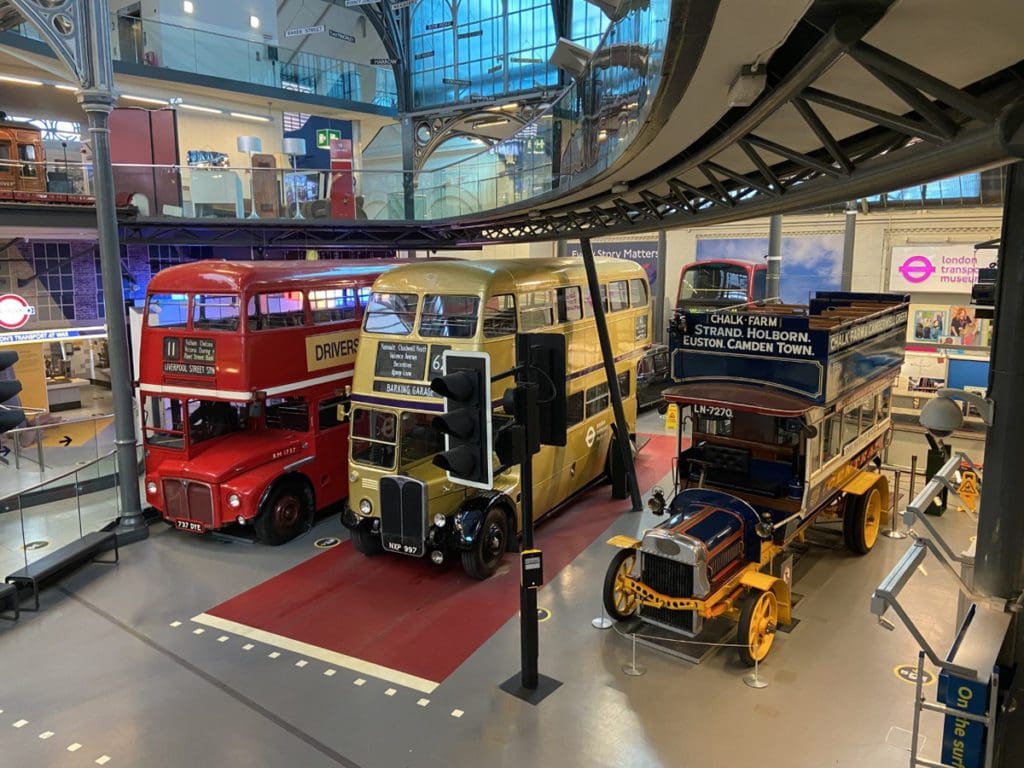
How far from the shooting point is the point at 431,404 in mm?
8906

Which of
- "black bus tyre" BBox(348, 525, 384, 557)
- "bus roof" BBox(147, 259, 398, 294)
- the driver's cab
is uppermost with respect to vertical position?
"bus roof" BBox(147, 259, 398, 294)

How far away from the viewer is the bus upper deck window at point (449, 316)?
30.0 feet

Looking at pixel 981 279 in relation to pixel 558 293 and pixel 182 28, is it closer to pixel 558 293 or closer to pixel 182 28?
pixel 558 293

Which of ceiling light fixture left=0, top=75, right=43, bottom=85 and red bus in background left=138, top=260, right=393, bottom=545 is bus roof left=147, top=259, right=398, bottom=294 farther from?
ceiling light fixture left=0, top=75, right=43, bottom=85

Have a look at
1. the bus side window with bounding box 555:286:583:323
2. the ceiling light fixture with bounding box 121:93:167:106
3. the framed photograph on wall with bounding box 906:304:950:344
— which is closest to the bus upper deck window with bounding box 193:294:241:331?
the bus side window with bounding box 555:286:583:323

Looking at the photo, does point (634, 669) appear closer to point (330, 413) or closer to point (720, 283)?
point (330, 413)

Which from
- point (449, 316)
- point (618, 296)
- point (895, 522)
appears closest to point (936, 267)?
point (895, 522)

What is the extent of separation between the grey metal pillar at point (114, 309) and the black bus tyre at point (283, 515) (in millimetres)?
1961

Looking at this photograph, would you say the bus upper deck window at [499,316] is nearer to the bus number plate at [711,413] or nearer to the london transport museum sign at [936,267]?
the bus number plate at [711,413]

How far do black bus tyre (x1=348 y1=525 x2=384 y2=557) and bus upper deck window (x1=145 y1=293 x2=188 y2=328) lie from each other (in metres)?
3.89

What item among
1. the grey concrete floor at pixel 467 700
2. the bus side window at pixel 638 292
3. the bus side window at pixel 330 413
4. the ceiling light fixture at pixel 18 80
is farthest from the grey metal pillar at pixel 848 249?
the ceiling light fixture at pixel 18 80

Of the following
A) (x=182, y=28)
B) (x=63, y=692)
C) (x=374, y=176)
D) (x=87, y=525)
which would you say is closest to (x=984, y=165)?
(x=63, y=692)

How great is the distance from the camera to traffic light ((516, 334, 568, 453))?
6242mm

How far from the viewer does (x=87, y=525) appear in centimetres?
991
